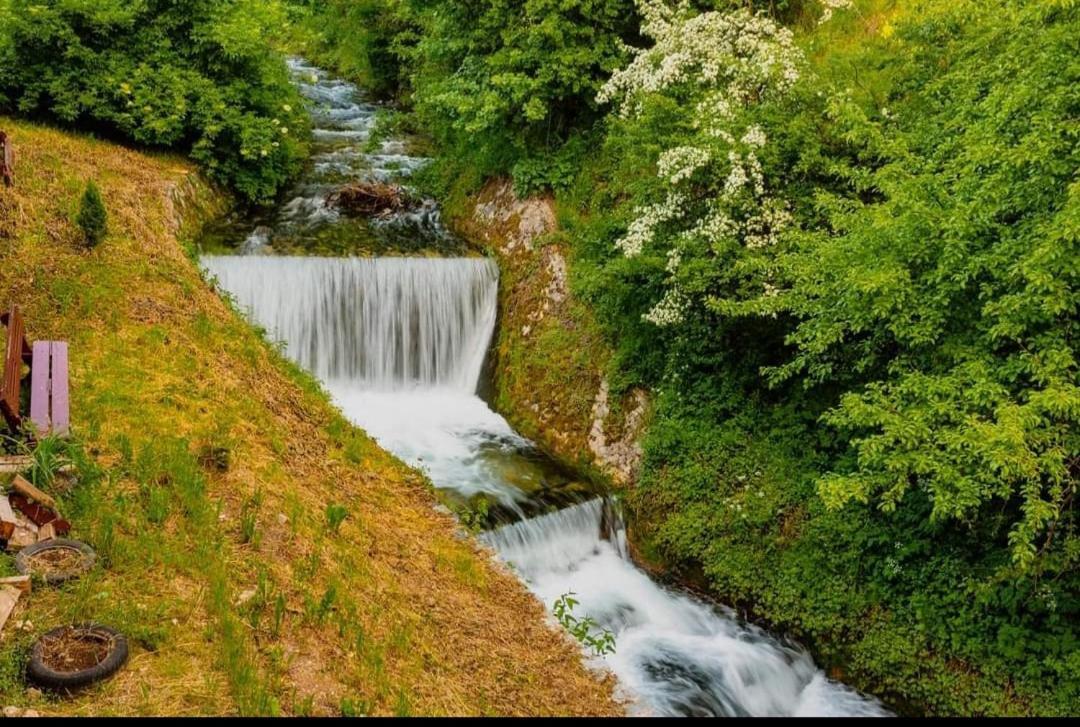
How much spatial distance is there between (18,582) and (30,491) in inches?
32.2

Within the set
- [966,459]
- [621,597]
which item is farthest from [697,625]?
[966,459]

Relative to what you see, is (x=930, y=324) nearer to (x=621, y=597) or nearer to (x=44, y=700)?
(x=621, y=597)

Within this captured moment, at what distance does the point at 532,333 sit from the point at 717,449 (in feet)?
12.3

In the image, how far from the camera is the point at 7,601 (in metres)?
4.11

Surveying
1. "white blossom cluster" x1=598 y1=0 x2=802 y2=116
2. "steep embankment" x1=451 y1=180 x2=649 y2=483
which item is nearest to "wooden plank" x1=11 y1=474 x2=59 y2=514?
"steep embankment" x1=451 y1=180 x2=649 y2=483

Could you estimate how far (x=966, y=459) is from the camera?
18.6 feet

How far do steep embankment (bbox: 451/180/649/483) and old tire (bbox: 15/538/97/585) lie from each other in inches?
246

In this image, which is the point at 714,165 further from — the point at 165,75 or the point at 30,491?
the point at 165,75

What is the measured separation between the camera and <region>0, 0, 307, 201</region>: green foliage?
1213 centimetres

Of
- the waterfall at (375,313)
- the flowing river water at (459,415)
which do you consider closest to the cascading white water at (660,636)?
the flowing river water at (459,415)

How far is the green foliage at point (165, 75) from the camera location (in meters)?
12.1

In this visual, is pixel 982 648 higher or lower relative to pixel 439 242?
lower

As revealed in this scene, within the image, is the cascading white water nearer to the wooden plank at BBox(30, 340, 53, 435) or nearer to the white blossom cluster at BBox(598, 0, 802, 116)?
the wooden plank at BBox(30, 340, 53, 435)

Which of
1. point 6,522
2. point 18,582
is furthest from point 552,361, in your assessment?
point 18,582
